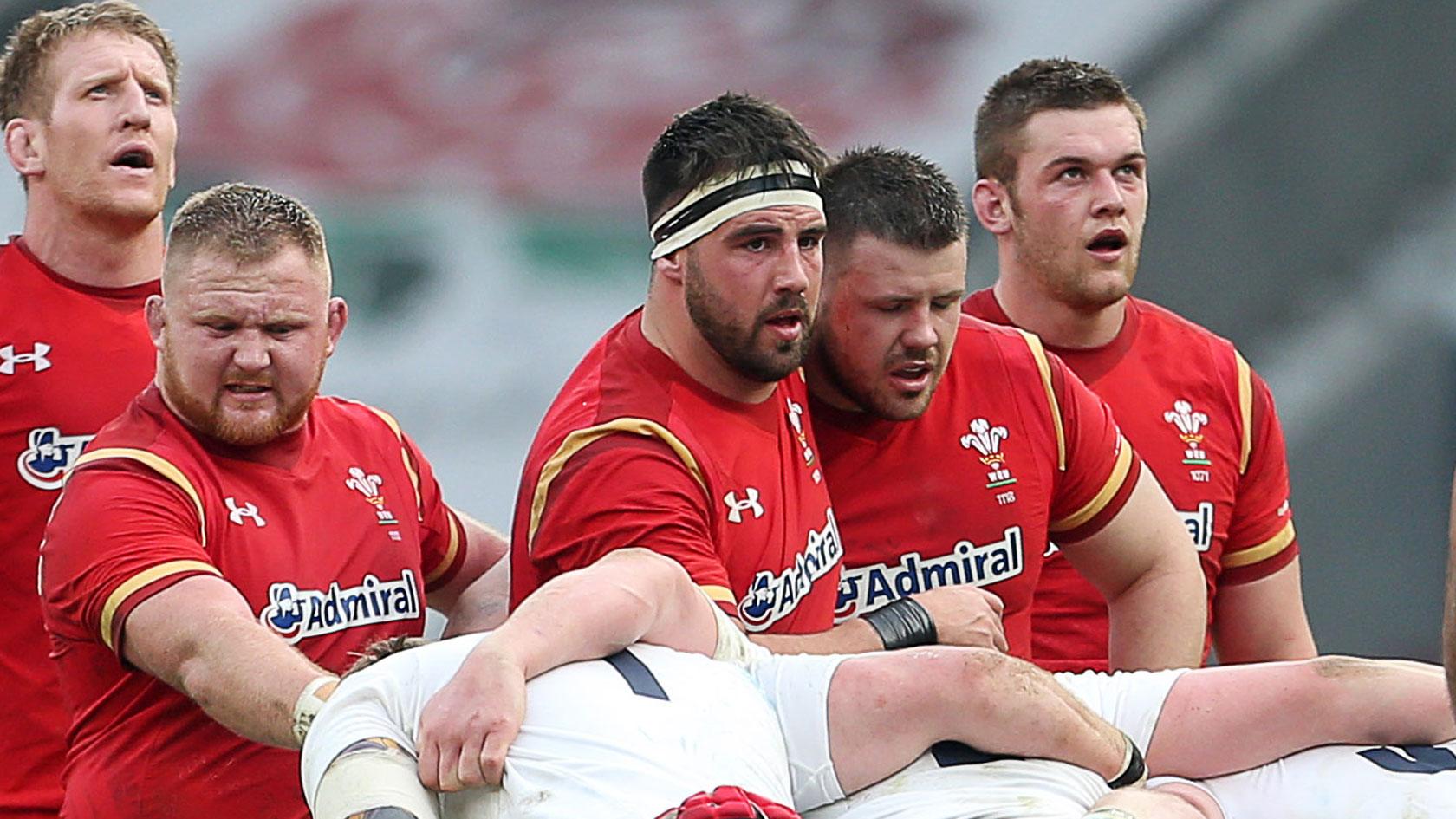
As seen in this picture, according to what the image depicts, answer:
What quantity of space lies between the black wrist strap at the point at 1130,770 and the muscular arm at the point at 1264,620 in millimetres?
1236

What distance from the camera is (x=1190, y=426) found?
3.65 meters

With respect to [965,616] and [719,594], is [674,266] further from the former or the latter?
[965,616]

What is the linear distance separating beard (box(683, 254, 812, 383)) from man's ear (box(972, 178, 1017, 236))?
0.98 meters

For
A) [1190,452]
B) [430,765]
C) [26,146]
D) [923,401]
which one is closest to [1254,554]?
[1190,452]

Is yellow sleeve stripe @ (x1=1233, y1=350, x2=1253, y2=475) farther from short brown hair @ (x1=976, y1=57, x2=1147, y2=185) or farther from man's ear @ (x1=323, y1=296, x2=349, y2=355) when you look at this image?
man's ear @ (x1=323, y1=296, x2=349, y2=355)

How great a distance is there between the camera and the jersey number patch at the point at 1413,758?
8.27 ft

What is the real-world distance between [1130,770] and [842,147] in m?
3.03

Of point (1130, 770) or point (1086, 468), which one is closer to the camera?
point (1130, 770)

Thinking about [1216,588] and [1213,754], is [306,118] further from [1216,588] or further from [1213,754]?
[1213,754]

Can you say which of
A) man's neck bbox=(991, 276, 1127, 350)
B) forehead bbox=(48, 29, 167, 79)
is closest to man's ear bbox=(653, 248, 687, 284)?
man's neck bbox=(991, 276, 1127, 350)

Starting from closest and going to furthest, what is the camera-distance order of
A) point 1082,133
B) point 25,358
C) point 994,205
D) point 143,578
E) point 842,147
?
1. point 143,578
2. point 25,358
3. point 1082,133
4. point 994,205
5. point 842,147

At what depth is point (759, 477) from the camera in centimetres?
289

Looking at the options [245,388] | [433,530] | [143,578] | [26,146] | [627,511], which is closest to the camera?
[143,578]

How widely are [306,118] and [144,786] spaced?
2.72m
